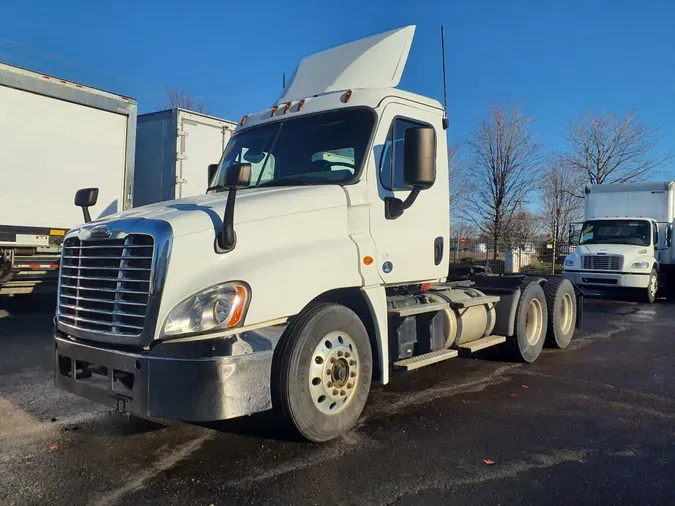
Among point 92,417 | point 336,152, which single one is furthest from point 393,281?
point 92,417

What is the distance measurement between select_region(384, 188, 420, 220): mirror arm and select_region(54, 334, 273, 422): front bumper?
1718 mm

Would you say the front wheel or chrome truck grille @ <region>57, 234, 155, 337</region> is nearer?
chrome truck grille @ <region>57, 234, 155, 337</region>

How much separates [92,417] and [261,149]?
Result: 9.50 ft

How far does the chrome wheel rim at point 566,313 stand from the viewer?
27.6 feet

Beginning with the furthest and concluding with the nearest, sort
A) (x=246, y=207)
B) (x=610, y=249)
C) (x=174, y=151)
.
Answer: (x=610, y=249), (x=174, y=151), (x=246, y=207)

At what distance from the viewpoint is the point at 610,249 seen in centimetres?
1578

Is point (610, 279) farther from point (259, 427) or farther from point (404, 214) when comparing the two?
point (259, 427)

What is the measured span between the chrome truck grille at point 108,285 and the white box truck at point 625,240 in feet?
47.5

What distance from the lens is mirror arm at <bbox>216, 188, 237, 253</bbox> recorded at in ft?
12.1

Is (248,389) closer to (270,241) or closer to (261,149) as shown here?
(270,241)

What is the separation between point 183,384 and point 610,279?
14685mm

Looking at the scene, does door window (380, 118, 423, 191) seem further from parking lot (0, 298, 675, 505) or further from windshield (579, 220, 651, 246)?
windshield (579, 220, 651, 246)

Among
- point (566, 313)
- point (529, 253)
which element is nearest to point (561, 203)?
point (529, 253)

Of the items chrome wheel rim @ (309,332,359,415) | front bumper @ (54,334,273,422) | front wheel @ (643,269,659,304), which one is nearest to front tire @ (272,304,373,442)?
chrome wheel rim @ (309,332,359,415)
